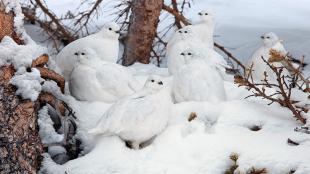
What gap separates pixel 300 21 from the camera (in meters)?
6.48

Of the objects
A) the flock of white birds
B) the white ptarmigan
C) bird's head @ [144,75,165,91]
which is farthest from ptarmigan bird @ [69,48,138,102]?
the white ptarmigan

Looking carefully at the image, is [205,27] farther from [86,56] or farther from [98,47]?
[86,56]

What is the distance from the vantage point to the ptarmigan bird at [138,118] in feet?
10.4

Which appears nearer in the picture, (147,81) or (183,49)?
(147,81)

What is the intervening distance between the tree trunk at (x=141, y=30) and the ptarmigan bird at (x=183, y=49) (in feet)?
2.22

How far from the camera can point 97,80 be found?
3723 mm

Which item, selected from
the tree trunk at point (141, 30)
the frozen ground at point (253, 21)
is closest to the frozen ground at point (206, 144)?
the tree trunk at point (141, 30)

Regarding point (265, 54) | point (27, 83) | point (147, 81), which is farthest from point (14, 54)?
point (265, 54)

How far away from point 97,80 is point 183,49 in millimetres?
722

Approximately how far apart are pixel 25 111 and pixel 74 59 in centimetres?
105

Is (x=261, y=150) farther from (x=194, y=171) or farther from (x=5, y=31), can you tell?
(x=5, y=31)

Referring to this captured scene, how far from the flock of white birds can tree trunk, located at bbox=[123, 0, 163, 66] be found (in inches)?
20.9

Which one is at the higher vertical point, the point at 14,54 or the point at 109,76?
the point at 14,54

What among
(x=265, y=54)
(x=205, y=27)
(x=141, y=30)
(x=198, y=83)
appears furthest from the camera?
(x=141, y=30)
